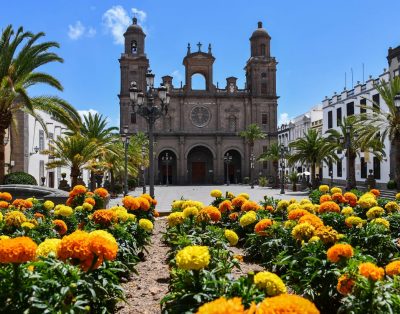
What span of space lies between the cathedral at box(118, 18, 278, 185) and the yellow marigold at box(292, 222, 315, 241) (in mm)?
54006

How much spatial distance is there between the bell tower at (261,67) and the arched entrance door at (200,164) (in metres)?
11.5

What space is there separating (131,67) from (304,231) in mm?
57014

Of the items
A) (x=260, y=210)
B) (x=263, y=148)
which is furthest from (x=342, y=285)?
(x=263, y=148)

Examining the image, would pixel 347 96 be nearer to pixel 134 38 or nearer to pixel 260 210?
pixel 134 38

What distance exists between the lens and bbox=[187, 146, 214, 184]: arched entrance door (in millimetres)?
63125

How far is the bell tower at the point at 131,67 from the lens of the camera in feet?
195

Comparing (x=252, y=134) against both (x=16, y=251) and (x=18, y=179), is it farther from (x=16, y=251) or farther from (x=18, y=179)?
(x=16, y=251)

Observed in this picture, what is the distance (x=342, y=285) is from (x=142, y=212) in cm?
670

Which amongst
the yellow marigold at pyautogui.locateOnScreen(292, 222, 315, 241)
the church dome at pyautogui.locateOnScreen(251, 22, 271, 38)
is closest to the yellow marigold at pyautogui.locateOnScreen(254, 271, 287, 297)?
the yellow marigold at pyautogui.locateOnScreen(292, 222, 315, 241)

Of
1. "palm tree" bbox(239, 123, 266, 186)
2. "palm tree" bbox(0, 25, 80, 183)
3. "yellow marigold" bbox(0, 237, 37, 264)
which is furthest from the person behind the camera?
"palm tree" bbox(239, 123, 266, 186)

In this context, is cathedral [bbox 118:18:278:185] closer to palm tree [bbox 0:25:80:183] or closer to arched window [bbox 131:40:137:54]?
arched window [bbox 131:40:137:54]

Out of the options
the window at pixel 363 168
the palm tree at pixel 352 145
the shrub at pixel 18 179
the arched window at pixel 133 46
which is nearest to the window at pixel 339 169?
the window at pixel 363 168

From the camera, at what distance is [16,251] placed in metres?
3.69

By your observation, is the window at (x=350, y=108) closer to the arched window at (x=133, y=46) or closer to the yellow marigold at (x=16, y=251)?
the arched window at (x=133, y=46)
